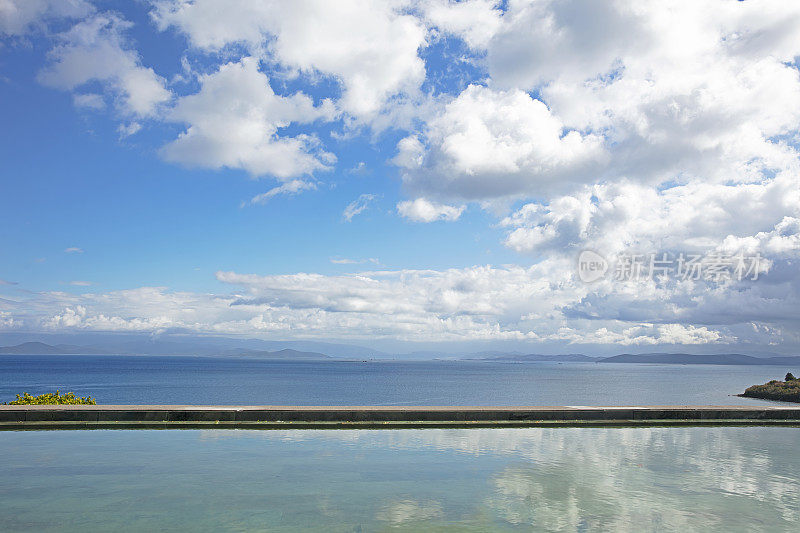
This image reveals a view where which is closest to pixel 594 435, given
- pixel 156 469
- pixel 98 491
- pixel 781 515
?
pixel 781 515

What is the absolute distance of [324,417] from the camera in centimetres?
1312

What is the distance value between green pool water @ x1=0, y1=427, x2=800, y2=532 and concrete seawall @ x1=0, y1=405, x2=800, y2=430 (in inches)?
25.8

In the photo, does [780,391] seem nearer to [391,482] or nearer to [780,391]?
[780,391]

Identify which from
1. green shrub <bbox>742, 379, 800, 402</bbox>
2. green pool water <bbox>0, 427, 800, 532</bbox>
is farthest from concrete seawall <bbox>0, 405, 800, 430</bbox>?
green shrub <bbox>742, 379, 800, 402</bbox>

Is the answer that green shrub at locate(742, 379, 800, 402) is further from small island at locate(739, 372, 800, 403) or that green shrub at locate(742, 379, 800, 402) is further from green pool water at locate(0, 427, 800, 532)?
green pool water at locate(0, 427, 800, 532)

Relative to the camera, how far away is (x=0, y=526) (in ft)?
20.4

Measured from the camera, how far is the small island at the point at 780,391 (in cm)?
6654

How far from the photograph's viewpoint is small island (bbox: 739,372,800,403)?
2620 inches

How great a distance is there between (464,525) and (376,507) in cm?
120

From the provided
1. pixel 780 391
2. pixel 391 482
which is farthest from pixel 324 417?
pixel 780 391

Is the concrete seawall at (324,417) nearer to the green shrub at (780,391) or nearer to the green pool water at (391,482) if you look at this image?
the green pool water at (391,482)

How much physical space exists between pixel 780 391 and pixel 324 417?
73862 mm

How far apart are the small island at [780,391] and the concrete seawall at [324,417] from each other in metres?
63.7

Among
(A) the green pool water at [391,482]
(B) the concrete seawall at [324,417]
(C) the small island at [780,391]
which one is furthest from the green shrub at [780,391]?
(A) the green pool water at [391,482]
